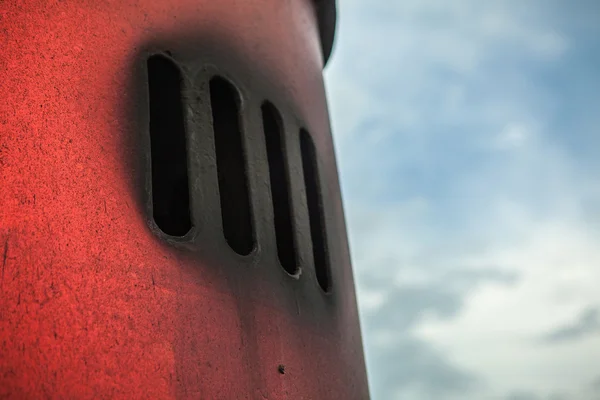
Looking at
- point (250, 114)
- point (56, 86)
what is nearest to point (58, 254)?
point (56, 86)

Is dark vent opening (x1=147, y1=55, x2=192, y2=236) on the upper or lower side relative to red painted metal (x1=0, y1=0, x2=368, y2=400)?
upper

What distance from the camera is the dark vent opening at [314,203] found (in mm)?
4652

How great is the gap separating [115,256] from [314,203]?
208 centimetres

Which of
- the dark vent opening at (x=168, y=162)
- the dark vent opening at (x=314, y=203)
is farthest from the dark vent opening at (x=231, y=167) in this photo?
the dark vent opening at (x=314, y=203)

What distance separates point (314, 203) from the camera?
4840 millimetres

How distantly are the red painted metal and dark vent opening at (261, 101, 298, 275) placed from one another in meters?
0.30

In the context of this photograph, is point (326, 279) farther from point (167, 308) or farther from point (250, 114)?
point (167, 308)

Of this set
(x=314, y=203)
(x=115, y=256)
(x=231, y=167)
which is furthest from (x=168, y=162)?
(x=115, y=256)

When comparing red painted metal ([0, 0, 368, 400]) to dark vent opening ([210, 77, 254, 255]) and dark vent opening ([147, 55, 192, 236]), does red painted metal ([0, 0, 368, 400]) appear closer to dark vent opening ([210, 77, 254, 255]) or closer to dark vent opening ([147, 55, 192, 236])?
dark vent opening ([210, 77, 254, 255])

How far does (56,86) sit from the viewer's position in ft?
10.0

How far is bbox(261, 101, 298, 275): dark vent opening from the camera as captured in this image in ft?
14.1

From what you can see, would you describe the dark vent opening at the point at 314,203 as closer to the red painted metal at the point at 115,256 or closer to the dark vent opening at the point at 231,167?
the red painted metal at the point at 115,256

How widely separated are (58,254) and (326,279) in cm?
206

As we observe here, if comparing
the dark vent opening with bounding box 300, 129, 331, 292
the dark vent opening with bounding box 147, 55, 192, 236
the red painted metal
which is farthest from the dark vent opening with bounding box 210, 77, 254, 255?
the dark vent opening with bounding box 300, 129, 331, 292
